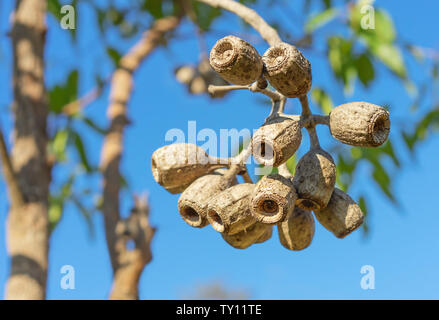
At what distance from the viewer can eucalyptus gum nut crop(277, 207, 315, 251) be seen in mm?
1400

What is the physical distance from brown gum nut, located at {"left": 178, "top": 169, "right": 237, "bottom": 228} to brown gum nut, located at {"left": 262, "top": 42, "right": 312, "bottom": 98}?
0.88 feet

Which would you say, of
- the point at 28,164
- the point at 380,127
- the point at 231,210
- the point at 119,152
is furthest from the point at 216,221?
the point at 119,152

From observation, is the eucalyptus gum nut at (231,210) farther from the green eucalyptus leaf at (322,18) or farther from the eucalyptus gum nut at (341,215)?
the green eucalyptus leaf at (322,18)

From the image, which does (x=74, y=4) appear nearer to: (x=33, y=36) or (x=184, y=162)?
(x=33, y=36)

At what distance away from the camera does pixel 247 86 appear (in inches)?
53.5

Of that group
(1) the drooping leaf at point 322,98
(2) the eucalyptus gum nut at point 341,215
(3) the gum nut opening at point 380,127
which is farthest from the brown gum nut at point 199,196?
(1) the drooping leaf at point 322,98

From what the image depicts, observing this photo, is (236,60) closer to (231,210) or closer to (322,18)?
(231,210)

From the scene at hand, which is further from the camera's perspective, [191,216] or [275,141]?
[191,216]

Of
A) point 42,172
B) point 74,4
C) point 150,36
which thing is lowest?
point 42,172

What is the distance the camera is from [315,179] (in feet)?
4.15

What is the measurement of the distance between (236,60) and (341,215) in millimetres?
448
